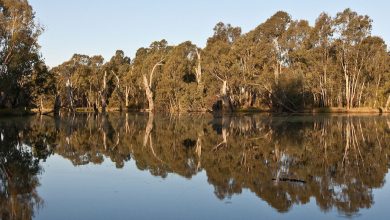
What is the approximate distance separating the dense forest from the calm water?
3936 centimetres

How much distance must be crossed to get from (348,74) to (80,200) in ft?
215

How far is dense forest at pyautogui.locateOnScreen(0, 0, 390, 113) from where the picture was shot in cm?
5412

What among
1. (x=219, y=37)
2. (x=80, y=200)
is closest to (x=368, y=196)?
(x=80, y=200)

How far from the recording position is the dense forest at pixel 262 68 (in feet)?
178

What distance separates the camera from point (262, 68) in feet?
234

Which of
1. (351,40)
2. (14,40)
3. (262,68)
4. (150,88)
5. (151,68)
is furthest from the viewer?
(151,68)

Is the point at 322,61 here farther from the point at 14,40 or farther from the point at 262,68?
the point at 14,40

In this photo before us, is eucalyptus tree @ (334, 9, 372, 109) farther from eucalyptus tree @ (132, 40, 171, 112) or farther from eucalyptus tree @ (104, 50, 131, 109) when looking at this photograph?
eucalyptus tree @ (104, 50, 131, 109)

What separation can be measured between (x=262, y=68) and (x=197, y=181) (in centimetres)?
6161

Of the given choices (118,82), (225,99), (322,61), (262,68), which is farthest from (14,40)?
(118,82)

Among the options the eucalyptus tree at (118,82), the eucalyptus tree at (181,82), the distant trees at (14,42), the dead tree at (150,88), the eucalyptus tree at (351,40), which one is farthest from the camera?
the eucalyptus tree at (118,82)

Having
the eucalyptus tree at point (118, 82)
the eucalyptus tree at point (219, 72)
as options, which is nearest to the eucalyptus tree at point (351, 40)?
the eucalyptus tree at point (219, 72)

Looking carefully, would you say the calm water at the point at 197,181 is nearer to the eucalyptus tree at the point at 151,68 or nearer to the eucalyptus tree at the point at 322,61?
the eucalyptus tree at the point at 322,61

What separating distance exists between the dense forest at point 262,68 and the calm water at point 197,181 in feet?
129
